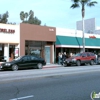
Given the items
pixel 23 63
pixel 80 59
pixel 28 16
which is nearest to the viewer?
pixel 23 63

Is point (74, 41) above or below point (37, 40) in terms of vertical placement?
above

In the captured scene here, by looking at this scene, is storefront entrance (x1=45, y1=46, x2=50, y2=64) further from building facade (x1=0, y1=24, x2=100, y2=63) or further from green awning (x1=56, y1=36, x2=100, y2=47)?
green awning (x1=56, y1=36, x2=100, y2=47)

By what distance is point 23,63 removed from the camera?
22344 mm

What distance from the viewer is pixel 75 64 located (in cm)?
2752

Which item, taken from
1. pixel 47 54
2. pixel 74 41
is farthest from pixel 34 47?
pixel 74 41

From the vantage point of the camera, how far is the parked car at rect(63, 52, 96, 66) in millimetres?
27269

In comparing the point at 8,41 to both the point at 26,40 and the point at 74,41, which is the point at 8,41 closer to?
the point at 26,40

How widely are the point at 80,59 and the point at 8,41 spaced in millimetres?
8986

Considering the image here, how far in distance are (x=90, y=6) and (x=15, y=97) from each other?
27480 millimetres

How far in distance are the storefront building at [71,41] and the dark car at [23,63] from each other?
872 cm

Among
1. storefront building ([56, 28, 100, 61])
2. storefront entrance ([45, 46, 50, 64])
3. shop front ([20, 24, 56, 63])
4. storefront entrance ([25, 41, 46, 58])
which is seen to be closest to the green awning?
storefront building ([56, 28, 100, 61])

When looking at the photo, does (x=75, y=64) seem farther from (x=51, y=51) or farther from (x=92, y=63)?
(x=51, y=51)

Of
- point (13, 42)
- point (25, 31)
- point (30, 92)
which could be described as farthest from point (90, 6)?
point (30, 92)

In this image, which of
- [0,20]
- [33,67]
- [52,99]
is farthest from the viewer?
[0,20]
